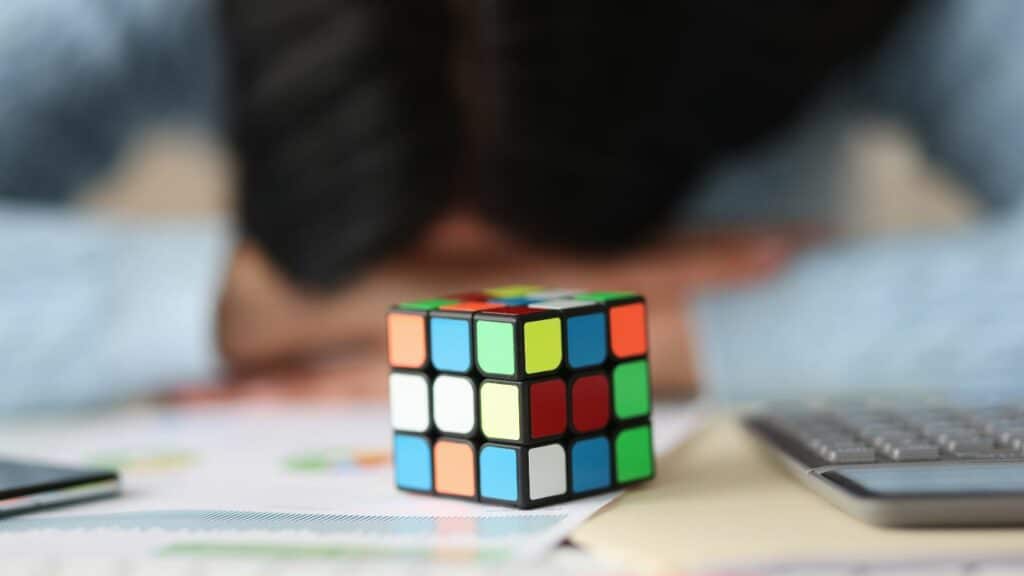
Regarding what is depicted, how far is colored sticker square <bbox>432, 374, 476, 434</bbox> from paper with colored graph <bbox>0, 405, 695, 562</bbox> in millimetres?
34

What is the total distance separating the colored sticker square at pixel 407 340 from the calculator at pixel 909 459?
0.17 meters

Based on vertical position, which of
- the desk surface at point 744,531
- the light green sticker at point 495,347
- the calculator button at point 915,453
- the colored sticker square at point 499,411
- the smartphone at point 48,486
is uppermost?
the light green sticker at point 495,347

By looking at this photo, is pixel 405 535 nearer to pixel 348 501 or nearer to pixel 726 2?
pixel 348 501

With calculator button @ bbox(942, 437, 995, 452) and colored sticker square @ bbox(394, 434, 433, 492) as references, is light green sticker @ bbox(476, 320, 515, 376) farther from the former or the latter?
calculator button @ bbox(942, 437, 995, 452)

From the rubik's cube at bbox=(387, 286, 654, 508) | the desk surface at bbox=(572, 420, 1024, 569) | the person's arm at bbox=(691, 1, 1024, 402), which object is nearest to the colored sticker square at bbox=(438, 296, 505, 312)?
the rubik's cube at bbox=(387, 286, 654, 508)

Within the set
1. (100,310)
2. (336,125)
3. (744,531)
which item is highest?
(336,125)

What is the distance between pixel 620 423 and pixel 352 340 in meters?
0.49

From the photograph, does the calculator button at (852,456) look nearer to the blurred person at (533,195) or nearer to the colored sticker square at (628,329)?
the colored sticker square at (628,329)

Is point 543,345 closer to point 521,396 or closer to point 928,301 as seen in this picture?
point 521,396

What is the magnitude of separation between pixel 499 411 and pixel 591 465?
0.16 feet

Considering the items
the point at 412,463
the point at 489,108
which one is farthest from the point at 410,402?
the point at 489,108

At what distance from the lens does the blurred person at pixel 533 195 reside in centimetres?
85

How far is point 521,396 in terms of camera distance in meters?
0.49

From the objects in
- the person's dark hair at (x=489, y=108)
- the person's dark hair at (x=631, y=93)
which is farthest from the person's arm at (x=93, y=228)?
the person's dark hair at (x=631, y=93)
